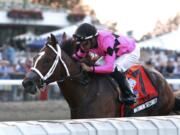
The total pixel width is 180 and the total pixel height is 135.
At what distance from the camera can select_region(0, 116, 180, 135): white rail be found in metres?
4.40

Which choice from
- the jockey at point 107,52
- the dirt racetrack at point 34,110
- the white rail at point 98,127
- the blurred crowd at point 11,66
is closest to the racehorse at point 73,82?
the jockey at point 107,52

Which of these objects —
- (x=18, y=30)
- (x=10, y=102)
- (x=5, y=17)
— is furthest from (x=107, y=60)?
(x=18, y=30)

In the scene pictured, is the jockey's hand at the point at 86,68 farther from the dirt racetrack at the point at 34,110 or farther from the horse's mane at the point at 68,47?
the dirt racetrack at the point at 34,110

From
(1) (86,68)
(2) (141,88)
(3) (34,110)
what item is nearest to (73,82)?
(1) (86,68)

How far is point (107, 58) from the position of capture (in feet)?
23.7

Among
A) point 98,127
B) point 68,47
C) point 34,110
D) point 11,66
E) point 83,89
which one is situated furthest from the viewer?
point 11,66

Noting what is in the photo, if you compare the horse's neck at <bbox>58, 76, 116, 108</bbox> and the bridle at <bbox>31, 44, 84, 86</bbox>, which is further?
the horse's neck at <bbox>58, 76, 116, 108</bbox>

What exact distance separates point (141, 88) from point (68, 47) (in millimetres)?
1065

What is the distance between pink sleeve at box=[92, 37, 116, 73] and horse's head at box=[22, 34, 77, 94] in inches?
14.8

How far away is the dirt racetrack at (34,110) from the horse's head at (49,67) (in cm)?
498

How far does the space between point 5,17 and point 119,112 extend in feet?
107

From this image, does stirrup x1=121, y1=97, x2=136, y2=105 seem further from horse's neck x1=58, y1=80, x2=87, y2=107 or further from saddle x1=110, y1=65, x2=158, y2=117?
horse's neck x1=58, y1=80, x2=87, y2=107

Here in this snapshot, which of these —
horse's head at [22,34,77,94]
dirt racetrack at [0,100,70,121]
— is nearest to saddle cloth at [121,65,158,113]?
horse's head at [22,34,77,94]

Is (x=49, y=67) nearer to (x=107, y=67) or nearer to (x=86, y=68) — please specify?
(x=86, y=68)
